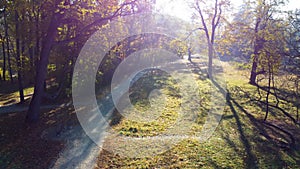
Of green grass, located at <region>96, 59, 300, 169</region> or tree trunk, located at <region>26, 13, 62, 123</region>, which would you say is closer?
green grass, located at <region>96, 59, 300, 169</region>

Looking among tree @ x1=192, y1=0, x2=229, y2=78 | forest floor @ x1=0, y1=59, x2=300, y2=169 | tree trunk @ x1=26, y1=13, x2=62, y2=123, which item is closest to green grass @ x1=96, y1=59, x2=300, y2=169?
forest floor @ x1=0, y1=59, x2=300, y2=169

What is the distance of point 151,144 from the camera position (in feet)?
22.3

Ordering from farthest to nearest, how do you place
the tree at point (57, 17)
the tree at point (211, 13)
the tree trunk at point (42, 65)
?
the tree at point (211, 13), the tree trunk at point (42, 65), the tree at point (57, 17)

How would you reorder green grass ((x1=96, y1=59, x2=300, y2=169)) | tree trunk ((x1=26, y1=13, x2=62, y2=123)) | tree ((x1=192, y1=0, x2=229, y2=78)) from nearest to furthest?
green grass ((x1=96, y1=59, x2=300, y2=169)), tree trunk ((x1=26, y1=13, x2=62, y2=123)), tree ((x1=192, y1=0, x2=229, y2=78))

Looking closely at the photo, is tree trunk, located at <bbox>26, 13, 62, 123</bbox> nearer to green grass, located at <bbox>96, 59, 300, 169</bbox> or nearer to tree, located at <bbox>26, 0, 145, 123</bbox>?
tree, located at <bbox>26, 0, 145, 123</bbox>

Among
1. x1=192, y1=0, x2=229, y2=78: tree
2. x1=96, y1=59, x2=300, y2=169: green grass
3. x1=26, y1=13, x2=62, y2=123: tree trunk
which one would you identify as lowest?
x1=96, y1=59, x2=300, y2=169: green grass

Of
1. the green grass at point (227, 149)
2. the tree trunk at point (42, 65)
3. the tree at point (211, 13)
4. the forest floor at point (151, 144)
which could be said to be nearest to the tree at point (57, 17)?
the tree trunk at point (42, 65)

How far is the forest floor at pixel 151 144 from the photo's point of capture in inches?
228

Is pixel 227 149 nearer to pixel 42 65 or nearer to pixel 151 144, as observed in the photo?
pixel 151 144

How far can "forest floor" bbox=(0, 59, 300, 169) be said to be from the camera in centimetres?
579

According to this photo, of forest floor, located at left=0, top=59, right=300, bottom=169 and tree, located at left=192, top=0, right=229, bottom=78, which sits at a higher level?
tree, located at left=192, top=0, right=229, bottom=78

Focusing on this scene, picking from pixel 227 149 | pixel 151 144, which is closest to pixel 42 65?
pixel 151 144

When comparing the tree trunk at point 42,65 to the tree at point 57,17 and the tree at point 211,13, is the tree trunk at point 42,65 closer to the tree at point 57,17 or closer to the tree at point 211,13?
the tree at point 57,17

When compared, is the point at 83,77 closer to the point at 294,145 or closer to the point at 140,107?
the point at 140,107
